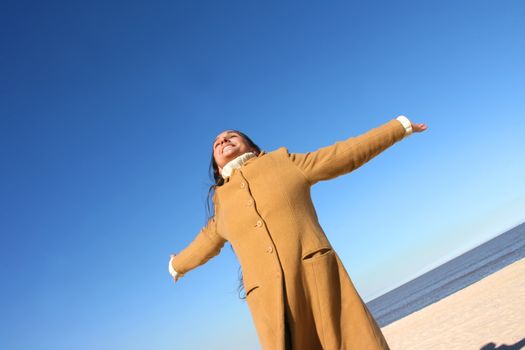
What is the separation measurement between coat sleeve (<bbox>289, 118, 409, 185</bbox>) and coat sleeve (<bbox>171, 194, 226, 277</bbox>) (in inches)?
34.3

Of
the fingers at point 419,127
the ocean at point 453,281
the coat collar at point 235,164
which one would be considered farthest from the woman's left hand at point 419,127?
the ocean at point 453,281

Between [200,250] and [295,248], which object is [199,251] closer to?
[200,250]

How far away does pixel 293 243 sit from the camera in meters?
2.40

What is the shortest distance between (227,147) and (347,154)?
0.89 metres

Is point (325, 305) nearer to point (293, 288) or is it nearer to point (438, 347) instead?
point (293, 288)

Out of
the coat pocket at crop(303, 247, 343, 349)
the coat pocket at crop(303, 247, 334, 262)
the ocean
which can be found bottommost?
the ocean

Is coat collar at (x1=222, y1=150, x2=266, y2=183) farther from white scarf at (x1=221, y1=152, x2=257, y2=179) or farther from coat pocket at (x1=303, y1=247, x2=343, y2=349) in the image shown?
coat pocket at (x1=303, y1=247, x2=343, y2=349)

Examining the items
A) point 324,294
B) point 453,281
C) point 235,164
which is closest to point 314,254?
point 324,294

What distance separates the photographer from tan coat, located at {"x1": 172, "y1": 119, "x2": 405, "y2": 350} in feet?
7.49

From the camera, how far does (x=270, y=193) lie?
2.59 m

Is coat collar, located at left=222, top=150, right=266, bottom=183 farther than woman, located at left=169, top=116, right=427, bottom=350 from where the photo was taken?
Yes

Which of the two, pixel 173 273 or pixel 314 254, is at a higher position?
pixel 173 273

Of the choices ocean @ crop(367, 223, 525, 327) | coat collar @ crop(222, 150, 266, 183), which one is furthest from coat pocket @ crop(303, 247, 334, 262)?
ocean @ crop(367, 223, 525, 327)

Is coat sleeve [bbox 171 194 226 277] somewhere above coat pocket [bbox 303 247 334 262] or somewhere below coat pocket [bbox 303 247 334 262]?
above
